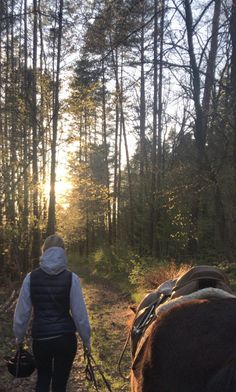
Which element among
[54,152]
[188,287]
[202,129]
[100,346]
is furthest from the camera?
[54,152]

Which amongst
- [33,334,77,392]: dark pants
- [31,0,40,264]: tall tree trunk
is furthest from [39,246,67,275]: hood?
[31,0,40,264]: tall tree trunk

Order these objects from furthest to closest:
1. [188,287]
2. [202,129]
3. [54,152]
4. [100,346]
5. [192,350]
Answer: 1. [54,152]
2. [202,129]
3. [100,346]
4. [188,287]
5. [192,350]

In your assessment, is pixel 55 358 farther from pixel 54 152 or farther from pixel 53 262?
pixel 54 152

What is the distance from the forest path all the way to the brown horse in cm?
288

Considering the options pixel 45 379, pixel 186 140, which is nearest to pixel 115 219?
pixel 186 140

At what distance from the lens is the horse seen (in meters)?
→ 1.81

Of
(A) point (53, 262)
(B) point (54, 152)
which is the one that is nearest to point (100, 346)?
(A) point (53, 262)

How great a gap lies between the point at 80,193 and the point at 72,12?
523 inches

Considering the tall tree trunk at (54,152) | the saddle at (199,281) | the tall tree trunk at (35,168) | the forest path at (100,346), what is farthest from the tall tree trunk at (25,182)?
the saddle at (199,281)

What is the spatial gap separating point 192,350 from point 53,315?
2.36m

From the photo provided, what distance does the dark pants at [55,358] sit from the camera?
4105 millimetres

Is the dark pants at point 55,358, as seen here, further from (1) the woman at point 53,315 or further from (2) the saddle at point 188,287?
(2) the saddle at point 188,287

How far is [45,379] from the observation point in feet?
13.7

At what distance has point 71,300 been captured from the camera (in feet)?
13.6
